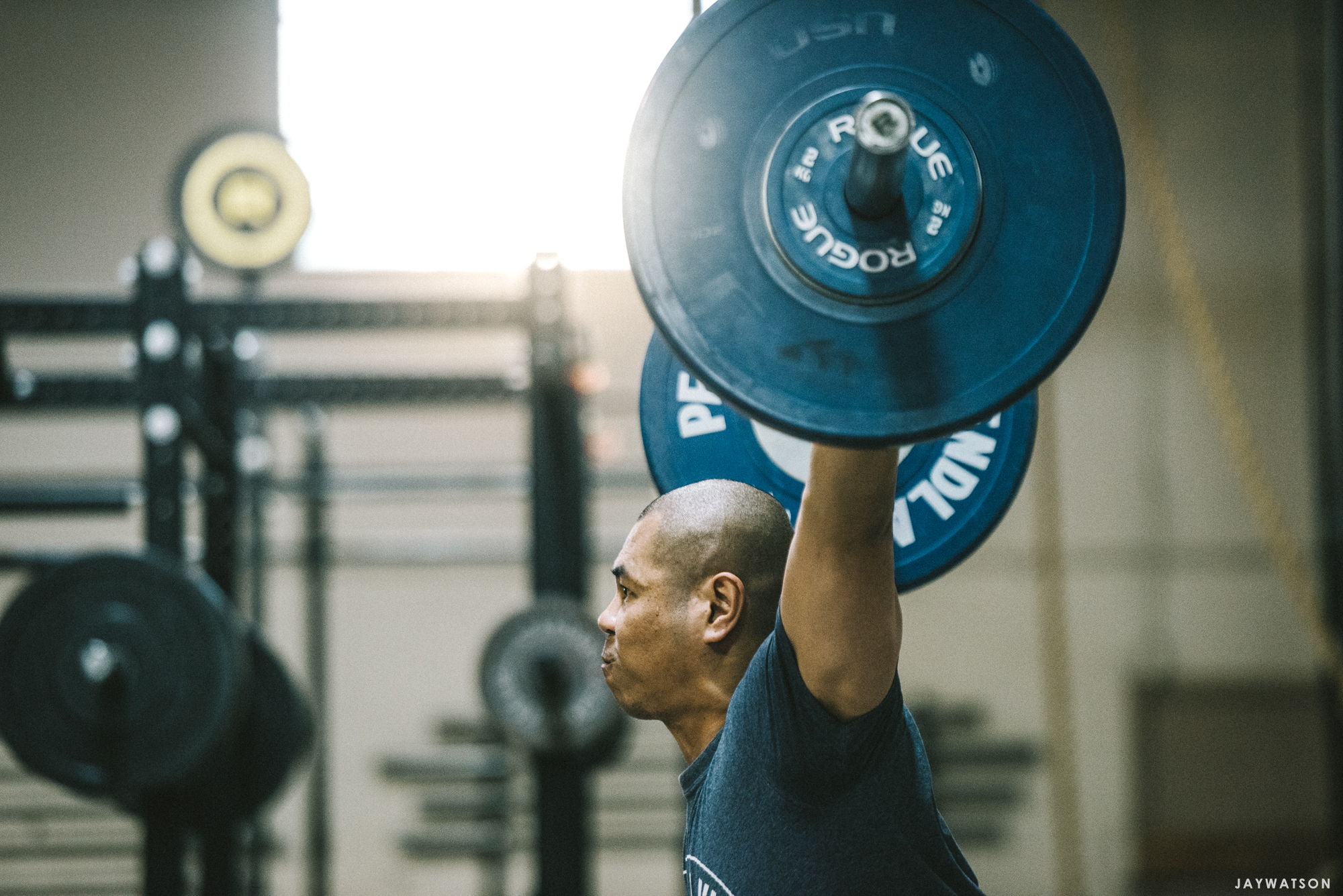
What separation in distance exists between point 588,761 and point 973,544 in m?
2.16

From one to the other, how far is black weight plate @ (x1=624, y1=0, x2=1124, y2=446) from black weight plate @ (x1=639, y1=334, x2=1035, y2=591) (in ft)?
0.95

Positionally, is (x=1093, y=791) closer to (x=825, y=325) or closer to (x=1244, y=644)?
(x=1244, y=644)

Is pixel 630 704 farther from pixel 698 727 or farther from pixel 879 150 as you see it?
pixel 879 150

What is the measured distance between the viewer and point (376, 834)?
5.36 meters

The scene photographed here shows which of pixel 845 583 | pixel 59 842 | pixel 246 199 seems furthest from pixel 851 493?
pixel 59 842

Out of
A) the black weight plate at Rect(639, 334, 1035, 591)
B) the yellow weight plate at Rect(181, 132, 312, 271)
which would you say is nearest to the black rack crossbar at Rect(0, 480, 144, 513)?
the yellow weight plate at Rect(181, 132, 312, 271)

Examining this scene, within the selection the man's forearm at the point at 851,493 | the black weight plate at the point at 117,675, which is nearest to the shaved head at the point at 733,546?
the man's forearm at the point at 851,493

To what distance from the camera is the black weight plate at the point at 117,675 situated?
2.51 meters

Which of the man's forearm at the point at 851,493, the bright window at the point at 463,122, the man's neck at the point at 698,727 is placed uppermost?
the bright window at the point at 463,122

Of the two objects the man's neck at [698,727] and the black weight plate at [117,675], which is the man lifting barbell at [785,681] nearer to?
the man's neck at [698,727]

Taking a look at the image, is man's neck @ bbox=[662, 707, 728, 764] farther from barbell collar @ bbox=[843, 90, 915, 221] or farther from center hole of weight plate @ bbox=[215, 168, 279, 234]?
center hole of weight plate @ bbox=[215, 168, 279, 234]

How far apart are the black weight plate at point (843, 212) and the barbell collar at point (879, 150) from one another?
33mm

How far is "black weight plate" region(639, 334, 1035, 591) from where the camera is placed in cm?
115

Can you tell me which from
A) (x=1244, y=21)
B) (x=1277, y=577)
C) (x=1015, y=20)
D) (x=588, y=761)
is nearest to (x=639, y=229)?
(x=1015, y=20)
